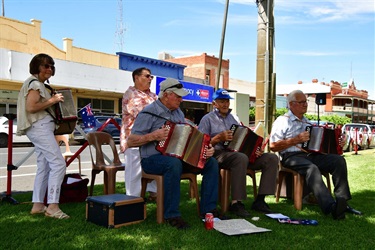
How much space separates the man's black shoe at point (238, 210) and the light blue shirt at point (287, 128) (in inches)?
40.7

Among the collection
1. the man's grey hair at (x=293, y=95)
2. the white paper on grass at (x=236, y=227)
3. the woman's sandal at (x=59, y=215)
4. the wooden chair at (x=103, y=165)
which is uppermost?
the man's grey hair at (x=293, y=95)

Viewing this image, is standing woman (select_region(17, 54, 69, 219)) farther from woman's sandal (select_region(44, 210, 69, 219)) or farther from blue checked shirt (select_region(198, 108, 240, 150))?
blue checked shirt (select_region(198, 108, 240, 150))

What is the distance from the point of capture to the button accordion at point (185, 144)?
4359mm

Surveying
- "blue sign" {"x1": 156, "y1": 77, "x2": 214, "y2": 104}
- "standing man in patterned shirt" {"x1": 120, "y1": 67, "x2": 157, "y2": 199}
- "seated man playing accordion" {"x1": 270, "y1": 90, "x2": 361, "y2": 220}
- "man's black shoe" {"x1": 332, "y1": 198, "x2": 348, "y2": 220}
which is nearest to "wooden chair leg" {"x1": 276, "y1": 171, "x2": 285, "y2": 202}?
"seated man playing accordion" {"x1": 270, "y1": 90, "x2": 361, "y2": 220}

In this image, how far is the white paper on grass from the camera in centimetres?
408

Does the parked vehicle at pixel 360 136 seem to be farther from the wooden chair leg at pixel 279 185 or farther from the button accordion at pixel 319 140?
the button accordion at pixel 319 140

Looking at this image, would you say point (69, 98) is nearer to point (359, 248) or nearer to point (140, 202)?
point (140, 202)

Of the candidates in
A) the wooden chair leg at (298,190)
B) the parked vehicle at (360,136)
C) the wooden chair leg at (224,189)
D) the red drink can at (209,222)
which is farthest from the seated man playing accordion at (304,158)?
the parked vehicle at (360,136)

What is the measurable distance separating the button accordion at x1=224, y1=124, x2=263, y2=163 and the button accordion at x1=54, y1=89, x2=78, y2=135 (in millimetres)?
1948

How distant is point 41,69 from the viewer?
4652 mm

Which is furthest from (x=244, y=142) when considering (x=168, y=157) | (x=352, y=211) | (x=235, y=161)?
(x=352, y=211)

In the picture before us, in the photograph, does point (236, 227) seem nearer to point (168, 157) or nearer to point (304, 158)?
point (168, 157)

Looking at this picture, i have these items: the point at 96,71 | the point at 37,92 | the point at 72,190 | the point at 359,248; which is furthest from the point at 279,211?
the point at 96,71

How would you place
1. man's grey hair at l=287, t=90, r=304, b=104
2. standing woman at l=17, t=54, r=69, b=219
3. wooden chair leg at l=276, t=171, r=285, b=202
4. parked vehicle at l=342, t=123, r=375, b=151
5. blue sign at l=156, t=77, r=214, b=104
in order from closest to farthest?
standing woman at l=17, t=54, r=69, b=219, man's grey hair at l=287, t=90, r=304, b=104, wooden chair leg at l=276, t=171, r=285, b=202, parked vehicle at l=342, t=123, r=375, b=151, blue sign at l=156, t=77, r=214, b=104
